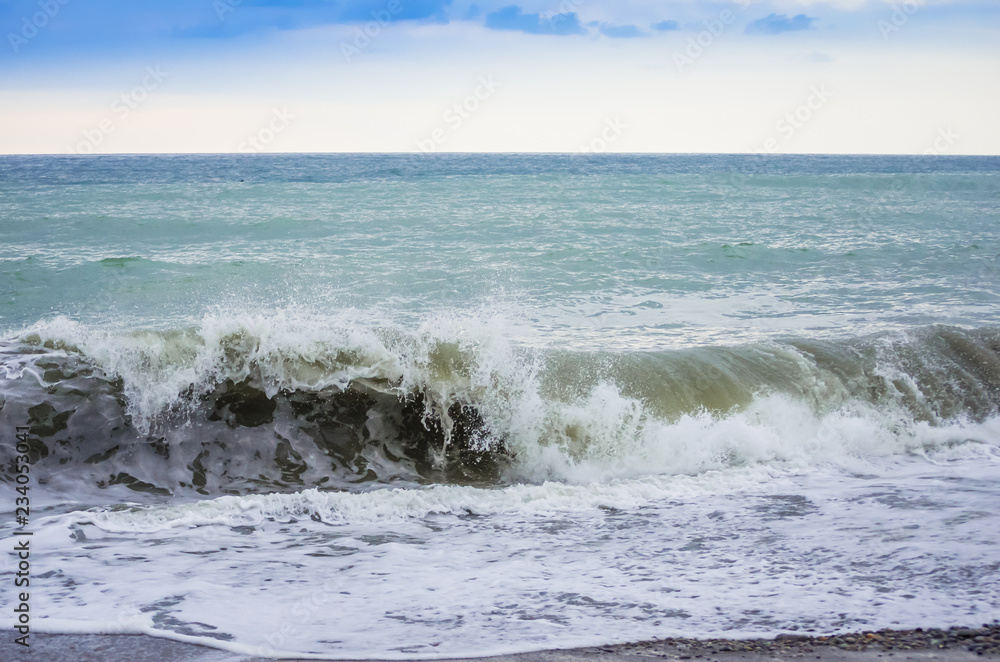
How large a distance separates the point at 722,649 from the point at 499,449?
3.44 m

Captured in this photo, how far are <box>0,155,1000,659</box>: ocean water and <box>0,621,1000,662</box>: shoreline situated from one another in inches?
3.4

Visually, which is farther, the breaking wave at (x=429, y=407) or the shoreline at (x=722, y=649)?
the breaking wave at (x=429, y=407)

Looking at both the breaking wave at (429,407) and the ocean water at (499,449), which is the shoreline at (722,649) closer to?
the ocean water at (499,449)

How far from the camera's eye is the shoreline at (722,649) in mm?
3035

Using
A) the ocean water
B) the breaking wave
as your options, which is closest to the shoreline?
the ocean water

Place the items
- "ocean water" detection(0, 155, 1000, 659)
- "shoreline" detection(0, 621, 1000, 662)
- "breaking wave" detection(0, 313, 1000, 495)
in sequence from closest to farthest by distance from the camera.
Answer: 1. "shoreline" detection(0, 621, 1000, 662)
2. "ocean water" detection(0, 155, 1000, 659)
3. "breaking wave" detection(0, 313, 1000, 495)

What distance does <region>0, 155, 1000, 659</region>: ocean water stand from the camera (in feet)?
11.9

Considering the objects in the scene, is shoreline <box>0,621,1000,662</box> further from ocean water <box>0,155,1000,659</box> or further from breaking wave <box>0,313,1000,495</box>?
breaking wave <box>0,313,1000,495</box>

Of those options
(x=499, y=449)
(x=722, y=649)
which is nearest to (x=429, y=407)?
(x=499, y=449)

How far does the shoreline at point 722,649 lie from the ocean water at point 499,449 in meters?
0.09

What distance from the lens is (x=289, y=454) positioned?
631cm

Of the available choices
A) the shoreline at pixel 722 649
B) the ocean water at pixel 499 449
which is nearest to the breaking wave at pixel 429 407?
the ocean water at pixel 499 449

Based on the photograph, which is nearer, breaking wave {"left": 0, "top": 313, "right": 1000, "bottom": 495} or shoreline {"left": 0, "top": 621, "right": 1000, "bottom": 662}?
shoreline {"left": 0, "top": 621, "right": 1000, "bottom": 662}

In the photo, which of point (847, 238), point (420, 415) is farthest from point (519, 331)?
point (847, 238)
